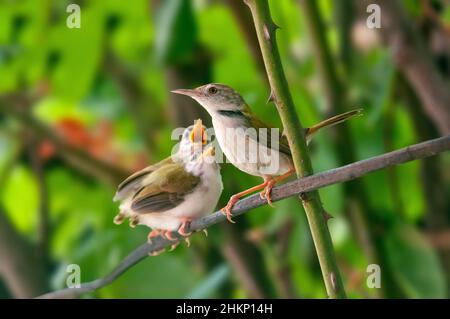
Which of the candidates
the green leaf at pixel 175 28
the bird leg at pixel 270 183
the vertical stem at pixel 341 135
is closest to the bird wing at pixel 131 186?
the bird leg at pixel 270 183

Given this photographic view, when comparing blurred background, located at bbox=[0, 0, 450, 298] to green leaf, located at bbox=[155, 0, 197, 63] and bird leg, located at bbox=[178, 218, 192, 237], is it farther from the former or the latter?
bird leg, located at bbox=[178, 218, 192, 237]

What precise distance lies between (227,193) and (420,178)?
1.33 feet

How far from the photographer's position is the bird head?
443mm

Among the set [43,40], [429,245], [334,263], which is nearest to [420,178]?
[429,245]

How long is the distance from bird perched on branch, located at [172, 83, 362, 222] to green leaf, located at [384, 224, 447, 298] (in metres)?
0.49

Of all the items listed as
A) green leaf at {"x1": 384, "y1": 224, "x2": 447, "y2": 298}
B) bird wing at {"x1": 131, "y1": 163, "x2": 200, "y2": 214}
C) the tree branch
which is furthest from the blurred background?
the tree branch

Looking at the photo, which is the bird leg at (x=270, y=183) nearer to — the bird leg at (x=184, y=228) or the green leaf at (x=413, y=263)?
the bird leg at (x=184, y=228)

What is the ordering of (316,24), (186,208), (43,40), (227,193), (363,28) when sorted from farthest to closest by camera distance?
(363,28)
(43,40)
(316,24)
(227,193)
(186,208)

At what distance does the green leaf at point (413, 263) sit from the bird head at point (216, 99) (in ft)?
1.66

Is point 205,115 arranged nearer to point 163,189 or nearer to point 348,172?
point 163,189

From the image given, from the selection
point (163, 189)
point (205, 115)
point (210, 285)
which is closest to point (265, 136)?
point (163, 189)
